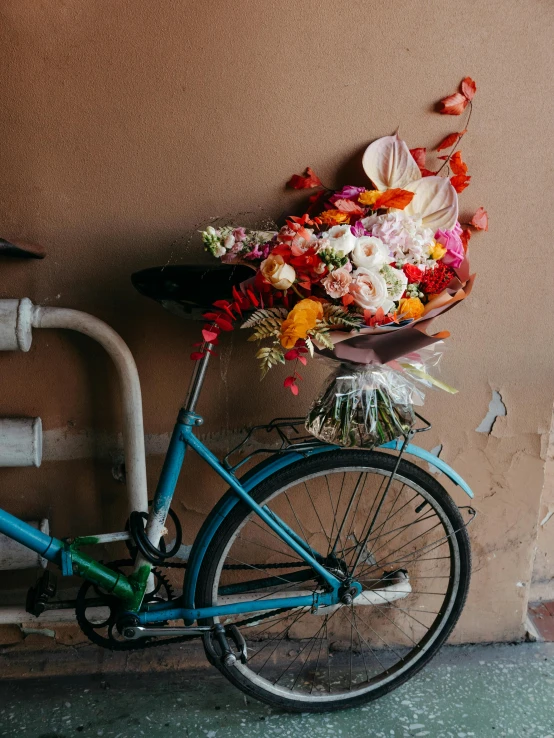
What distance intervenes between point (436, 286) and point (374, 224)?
24 centimetres

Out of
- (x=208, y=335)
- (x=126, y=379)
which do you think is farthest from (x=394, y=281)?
(x=126, y=379)

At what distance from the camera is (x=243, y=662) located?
74.2 inches

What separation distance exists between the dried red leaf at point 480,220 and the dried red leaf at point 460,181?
109mm

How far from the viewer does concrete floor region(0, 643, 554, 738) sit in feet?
6.35

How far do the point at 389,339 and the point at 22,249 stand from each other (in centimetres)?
110

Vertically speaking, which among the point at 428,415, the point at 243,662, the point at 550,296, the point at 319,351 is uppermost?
the point at 550,296

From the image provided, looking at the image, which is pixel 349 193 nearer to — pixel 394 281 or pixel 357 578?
pixel 394 281

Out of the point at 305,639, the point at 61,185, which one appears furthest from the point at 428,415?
the point at 61,185

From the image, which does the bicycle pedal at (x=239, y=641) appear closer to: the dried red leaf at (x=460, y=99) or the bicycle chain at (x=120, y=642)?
the bicycle chain at (x=120, y=642)

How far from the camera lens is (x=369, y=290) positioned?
1.44m

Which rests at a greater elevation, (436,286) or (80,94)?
(80,94)

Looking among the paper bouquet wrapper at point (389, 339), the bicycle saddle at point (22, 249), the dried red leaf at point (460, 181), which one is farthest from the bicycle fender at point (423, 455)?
the bicycle saddle at point (22, 249)

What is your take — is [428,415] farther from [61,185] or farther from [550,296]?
[61,185]

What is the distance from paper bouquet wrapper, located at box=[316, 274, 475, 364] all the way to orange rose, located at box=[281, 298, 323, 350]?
91 millimetres
